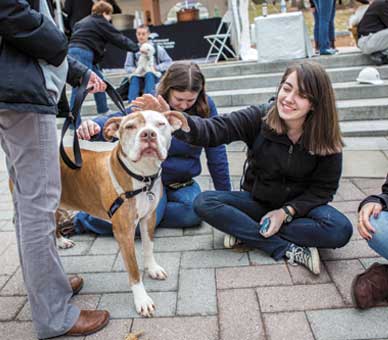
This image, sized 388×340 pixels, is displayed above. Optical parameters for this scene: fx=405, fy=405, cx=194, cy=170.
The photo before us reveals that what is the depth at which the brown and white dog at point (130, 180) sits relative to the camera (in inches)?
85.5

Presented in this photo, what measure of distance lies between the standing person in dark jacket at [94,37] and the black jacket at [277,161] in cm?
423

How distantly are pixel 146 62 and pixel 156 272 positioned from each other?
4586 mm

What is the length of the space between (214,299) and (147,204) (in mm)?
696

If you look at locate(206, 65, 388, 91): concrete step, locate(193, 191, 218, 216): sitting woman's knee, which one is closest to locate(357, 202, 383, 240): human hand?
locate(193, 191, 218, 216): sitting woman's knee

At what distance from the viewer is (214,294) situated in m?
2.47

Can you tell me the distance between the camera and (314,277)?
8.48ft

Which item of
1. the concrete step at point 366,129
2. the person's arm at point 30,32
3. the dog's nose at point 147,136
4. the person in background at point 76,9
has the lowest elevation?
the concrete step at point 366,129

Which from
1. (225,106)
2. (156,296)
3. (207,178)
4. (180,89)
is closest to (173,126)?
(180,89)

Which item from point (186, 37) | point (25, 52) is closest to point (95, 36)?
point (186, 37)

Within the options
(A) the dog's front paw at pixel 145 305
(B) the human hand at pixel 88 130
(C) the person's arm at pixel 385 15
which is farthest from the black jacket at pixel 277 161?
(C) the person's arm at pixel 385 15

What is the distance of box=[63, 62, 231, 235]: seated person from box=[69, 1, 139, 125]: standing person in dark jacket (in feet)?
11.6

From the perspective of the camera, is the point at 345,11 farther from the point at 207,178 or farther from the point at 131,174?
the point at 131,174

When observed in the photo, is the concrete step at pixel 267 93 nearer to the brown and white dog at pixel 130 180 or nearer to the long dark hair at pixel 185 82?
the long dark hair at pixel 185 82

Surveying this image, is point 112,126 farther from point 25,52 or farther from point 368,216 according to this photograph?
point 368,216
